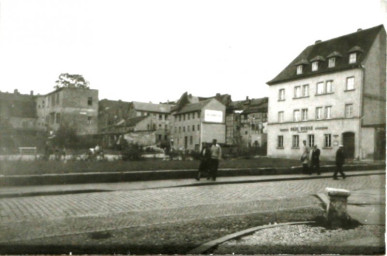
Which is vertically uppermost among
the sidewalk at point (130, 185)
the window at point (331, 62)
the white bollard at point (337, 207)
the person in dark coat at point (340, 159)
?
the window at point (331, 62)

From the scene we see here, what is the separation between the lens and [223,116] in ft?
21.8

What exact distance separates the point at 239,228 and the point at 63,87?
308cm

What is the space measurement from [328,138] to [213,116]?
218 centimetres

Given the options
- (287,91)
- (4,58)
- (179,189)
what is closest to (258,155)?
(179,189)

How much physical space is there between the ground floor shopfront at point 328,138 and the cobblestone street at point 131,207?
19.4 inches

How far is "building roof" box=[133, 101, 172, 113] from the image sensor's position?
5769mm

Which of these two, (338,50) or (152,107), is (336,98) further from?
(152,107)

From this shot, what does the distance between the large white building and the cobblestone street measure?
0.71 metres

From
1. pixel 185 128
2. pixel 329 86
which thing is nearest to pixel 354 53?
pixel 329 86

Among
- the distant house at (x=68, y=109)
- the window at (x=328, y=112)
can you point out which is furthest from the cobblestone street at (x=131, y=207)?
the distant house at (x=68, y=109)

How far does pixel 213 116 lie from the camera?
645 centimetres

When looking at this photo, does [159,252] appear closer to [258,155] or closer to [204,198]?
[204,198]

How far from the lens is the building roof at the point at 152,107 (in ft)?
18.9

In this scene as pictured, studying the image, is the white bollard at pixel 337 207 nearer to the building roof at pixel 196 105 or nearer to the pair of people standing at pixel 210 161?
the building roof at pixel 196 105
